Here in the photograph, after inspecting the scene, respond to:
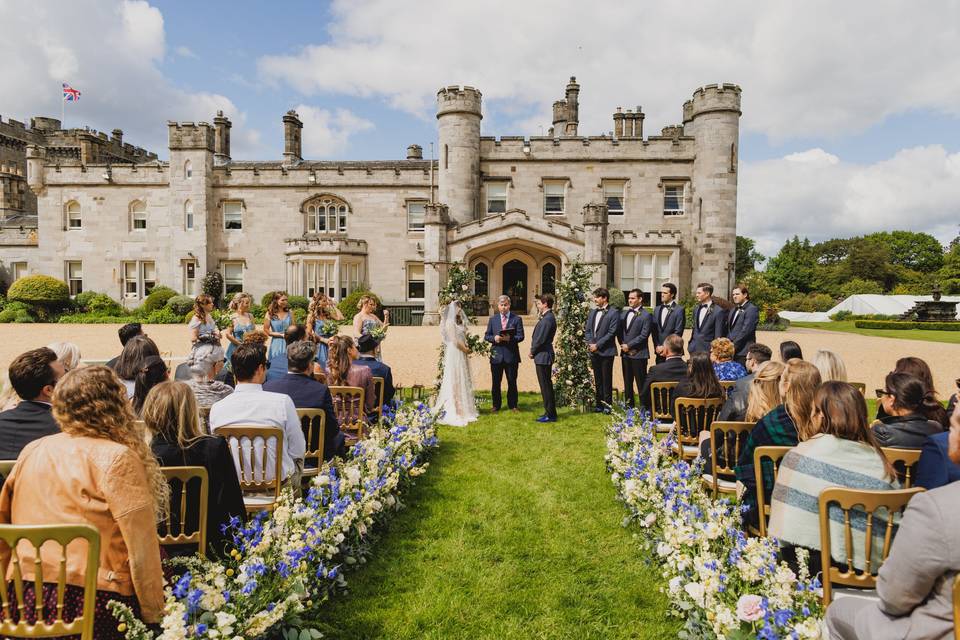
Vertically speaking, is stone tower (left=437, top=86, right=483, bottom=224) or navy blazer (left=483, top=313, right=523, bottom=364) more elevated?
stone tower (left=437, top=86, right=483, bottom=224)

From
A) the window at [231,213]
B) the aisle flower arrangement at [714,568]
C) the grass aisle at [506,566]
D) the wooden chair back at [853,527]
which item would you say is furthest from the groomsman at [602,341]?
the window at [231,213]

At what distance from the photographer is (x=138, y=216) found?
32969 mm

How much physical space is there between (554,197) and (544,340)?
23131 mm

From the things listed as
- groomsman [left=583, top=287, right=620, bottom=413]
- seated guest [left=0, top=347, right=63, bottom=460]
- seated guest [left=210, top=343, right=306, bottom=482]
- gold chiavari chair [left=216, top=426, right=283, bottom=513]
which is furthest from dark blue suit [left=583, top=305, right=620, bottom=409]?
seated guest [left=0, top=347, right=63, bottom=460]

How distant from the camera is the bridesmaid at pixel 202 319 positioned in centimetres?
814

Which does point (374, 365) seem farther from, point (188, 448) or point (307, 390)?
point (188, 448)

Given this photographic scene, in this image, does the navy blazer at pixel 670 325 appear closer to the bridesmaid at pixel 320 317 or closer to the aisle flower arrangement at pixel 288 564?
the bridesmaid at pixel 320 317

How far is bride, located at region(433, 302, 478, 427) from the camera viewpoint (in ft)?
30.3

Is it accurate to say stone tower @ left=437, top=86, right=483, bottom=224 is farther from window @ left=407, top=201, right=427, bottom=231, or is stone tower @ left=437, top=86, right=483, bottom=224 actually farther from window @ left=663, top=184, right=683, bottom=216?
window @ left=663, top=184, right=683, bottom=216

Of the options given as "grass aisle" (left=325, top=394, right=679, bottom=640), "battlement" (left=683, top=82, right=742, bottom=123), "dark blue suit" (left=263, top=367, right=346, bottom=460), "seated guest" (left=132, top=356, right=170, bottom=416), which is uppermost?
"battlement" (left=683, top=82, right=742, bottom=123)

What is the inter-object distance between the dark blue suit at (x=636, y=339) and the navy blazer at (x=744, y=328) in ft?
4.43

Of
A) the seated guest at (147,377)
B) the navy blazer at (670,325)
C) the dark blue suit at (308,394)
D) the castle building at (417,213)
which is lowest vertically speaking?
the dark blue suit at (308,394)

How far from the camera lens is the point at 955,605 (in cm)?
188

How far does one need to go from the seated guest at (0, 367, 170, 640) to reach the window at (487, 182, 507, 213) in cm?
2931
